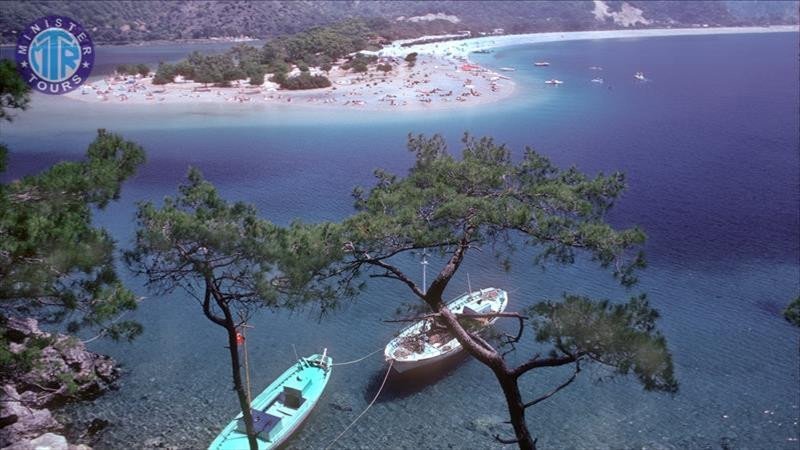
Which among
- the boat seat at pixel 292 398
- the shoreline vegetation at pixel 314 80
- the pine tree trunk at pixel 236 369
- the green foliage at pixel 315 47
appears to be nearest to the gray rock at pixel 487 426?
the boat seat at pixel 292 398

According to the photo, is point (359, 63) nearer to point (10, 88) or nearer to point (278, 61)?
point (278, 61)

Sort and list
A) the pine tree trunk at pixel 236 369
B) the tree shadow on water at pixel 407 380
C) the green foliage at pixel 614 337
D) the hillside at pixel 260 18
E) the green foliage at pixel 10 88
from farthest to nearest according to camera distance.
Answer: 1. the hillside at pixel 260 18
2. the tree shadow on water at pixel 407 380
3. the pine tree trunk at pixel 236 369
4. the green foliage at pixel 614 337
5. the green foliage at pixel 10 88

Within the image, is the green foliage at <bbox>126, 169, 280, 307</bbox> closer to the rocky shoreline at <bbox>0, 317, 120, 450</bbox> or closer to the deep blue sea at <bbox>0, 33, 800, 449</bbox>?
the rocky shoreline at <bbox>0, 317, 120, 450</bbox>

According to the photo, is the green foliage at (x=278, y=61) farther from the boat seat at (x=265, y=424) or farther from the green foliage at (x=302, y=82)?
the boat seat at (x=265, y=424)

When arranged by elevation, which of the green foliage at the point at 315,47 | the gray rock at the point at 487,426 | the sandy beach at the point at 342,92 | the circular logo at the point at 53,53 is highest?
the green foliage at the point at 315,47

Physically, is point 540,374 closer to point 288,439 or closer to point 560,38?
point 288,439

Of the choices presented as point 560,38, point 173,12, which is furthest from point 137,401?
point 560,38

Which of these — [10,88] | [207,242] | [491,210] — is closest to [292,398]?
[207,242]
